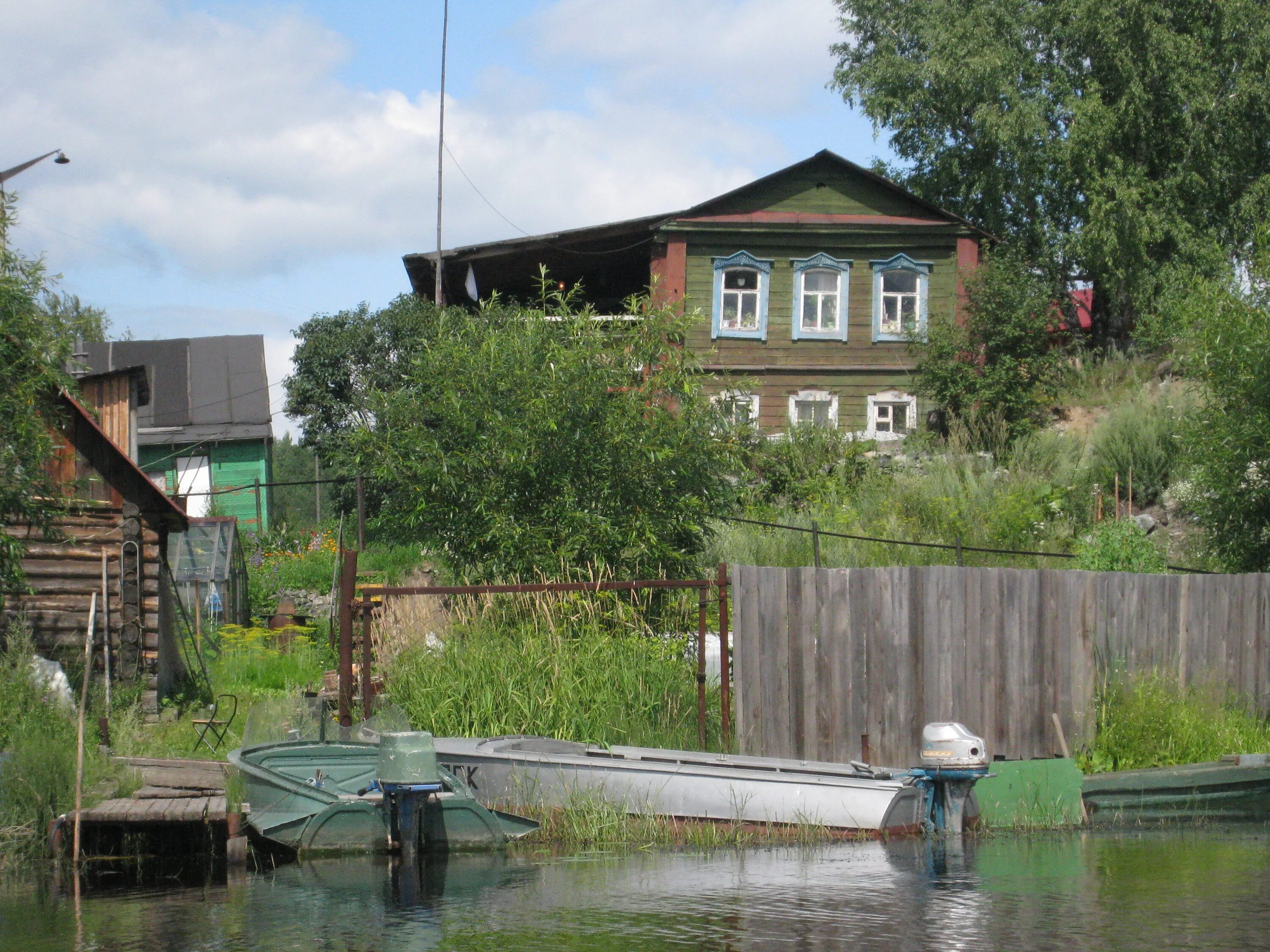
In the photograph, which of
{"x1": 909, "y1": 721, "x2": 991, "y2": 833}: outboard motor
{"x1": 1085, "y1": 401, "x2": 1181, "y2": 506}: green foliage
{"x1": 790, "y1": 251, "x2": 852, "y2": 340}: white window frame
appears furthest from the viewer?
{"x1": 790, "y1": 251, "x2": 852, "y2": 340}: white window frame

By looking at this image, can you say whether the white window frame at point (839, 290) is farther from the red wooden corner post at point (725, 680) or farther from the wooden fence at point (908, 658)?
the red wooden corner post at point (725, 680)

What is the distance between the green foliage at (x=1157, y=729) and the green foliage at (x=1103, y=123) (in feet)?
56.1

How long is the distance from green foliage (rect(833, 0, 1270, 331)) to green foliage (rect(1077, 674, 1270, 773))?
56.1 feet

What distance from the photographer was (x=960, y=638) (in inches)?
449

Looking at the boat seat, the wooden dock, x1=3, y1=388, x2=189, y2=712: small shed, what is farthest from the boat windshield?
x1=3, y1=388, x2=189, y2=712: small shed

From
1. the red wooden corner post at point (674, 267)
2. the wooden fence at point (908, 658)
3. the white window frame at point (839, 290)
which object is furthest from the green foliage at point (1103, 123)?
the wooden fence at point (908, 658)

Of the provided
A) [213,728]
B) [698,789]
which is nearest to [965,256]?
[213,728]

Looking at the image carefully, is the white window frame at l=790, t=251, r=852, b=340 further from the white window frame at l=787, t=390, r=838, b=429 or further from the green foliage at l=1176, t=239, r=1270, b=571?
the green foliage at l=1176, t=239, r=1270, b=571

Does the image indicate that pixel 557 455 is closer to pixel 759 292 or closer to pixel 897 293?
pixel 759 292

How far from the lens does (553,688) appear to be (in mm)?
11227

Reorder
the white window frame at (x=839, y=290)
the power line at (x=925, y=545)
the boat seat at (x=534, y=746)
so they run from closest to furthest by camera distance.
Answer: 1. the boat seat at (x=534, y=746)
2. the power line at (x=925, y=545)
3. the white window frame at (x=839, y=290)

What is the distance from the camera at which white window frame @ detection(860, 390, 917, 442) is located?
26.9 meters

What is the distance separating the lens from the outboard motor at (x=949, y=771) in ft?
32.1

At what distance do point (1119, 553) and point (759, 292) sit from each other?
12027 mm
